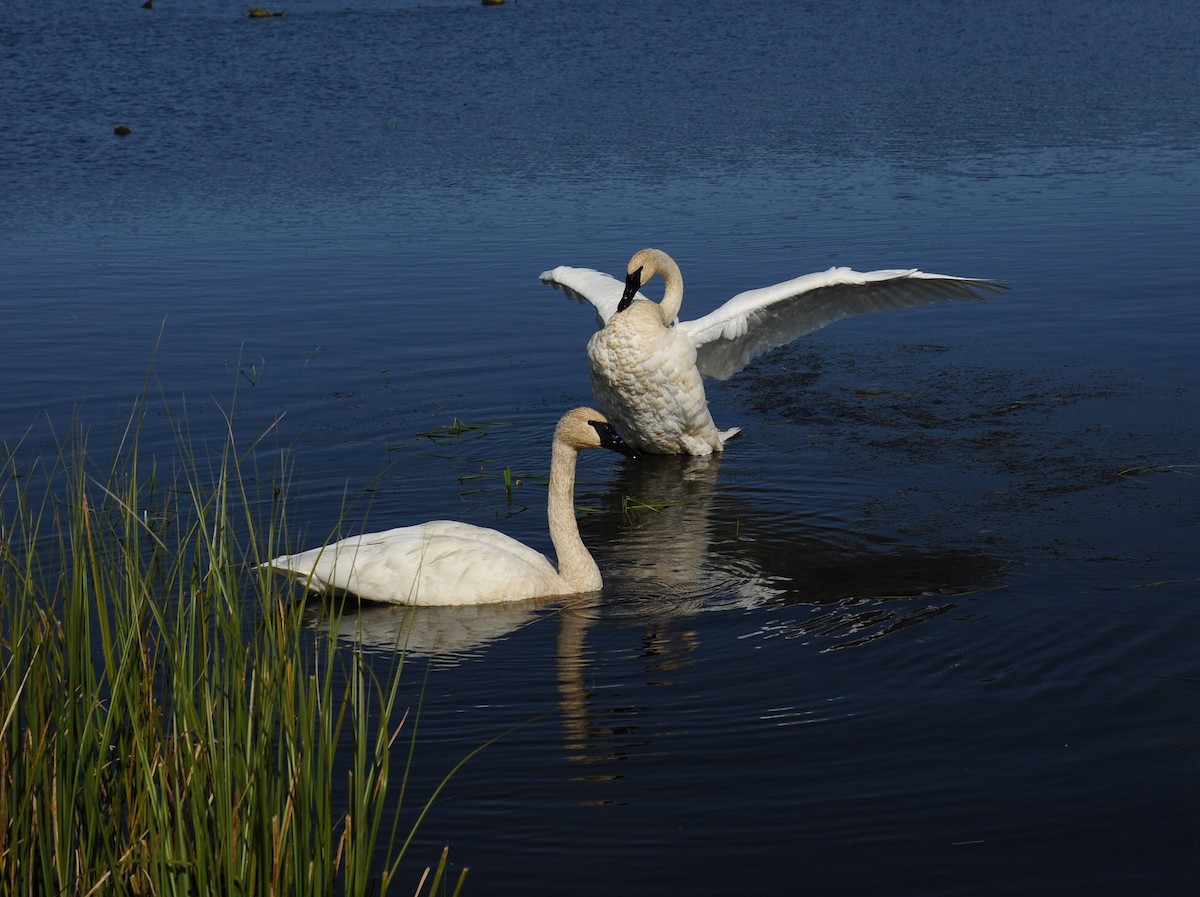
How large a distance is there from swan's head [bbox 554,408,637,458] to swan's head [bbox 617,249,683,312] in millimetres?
2502

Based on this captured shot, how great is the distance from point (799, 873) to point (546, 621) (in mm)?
2763

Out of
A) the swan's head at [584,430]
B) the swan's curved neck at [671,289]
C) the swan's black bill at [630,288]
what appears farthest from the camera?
the swan's curved neck at [671,289]

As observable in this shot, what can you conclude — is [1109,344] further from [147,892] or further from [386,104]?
[386,104]

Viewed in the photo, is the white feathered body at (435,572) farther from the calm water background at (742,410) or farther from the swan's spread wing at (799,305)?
the swan's spread wing at (799,305)

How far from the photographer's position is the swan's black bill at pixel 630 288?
1083 cm

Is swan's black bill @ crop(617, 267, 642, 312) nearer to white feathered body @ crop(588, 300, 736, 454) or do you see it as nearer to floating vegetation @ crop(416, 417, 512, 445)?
white feathered body @ crop(588, 300, 736, 454)

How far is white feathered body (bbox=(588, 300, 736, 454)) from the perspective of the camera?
10.6 m

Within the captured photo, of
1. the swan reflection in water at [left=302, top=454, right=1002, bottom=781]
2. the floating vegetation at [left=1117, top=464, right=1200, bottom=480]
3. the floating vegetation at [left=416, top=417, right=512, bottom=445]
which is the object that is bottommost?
the swan reflection in water at [left=302, top=454, right=1002, bottom=781]

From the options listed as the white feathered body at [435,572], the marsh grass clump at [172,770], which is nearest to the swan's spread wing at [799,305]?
the white feathered body at [435,572]

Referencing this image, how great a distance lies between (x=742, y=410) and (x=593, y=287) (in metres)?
1.46

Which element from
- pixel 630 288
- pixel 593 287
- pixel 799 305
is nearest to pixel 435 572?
pixel 630 288

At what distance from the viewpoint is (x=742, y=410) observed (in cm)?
1199

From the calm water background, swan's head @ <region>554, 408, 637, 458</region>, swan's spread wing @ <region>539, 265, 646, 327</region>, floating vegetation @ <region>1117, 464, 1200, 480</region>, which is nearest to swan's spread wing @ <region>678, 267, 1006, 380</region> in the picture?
the calm water background

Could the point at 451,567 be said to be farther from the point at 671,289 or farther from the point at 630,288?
the point at 671,289
